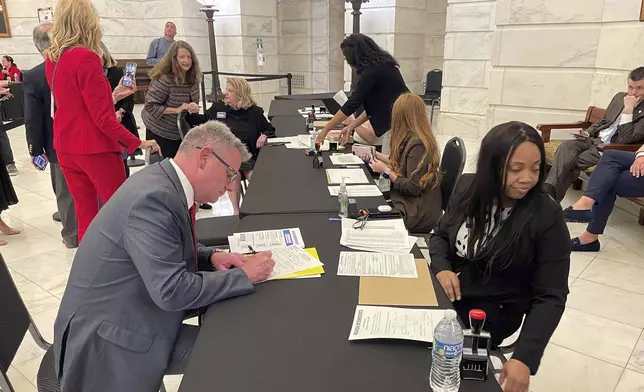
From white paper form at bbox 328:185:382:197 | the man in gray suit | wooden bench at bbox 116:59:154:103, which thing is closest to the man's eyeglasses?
the man in gray suit

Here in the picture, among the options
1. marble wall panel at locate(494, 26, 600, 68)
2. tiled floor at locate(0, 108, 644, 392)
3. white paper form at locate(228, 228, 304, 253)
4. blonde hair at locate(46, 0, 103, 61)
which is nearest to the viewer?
white paper form at locate(228, 228, 304, 253)

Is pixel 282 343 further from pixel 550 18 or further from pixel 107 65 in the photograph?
pixel 550 18

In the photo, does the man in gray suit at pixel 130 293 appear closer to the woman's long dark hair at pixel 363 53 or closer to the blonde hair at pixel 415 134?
the blonde hair at pixel 415 134

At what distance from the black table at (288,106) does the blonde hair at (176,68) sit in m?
1.18

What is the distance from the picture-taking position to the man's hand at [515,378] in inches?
55.6

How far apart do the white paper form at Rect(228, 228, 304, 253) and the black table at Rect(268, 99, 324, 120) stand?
333cm

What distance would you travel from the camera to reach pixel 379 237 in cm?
197

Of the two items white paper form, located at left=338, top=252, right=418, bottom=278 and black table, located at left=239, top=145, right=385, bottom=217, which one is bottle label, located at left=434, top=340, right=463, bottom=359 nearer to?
white paper form, located at left=338, top=252, right=418, bottom=278

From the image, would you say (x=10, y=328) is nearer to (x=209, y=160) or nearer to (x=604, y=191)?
(x=209, y=160)

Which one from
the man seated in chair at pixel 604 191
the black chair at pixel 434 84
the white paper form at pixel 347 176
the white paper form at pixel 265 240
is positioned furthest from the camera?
the black chair at pixel 434 84

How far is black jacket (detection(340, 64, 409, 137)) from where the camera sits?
154 inches

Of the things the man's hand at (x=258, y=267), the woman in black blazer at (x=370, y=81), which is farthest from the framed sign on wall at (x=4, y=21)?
the man's hand at (x=258, y=267)

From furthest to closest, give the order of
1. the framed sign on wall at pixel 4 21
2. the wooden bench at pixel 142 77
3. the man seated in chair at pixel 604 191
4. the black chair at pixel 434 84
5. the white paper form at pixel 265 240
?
the wooden bench at pixel 142 77, the framed sign on wall at pixel 4 21, the black chair at pixel 434 84, the man seated in chair at pixel 604 191, the white paper form at pixel 265 240

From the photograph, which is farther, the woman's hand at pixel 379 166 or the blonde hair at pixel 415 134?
the woman's hand at pixel 379 166
